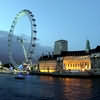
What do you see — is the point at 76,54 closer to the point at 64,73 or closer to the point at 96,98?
the point at 64,73

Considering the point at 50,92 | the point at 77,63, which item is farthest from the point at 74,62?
the point at 50,92

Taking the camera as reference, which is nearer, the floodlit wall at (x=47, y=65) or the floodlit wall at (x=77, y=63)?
the floodlit wall at (x=77, y=63)

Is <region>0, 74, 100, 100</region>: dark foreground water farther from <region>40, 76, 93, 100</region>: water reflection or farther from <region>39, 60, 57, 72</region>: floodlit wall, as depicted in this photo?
<region>39, 60, 57, 72</region>: floodlit wall

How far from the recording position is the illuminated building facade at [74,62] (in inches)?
4700

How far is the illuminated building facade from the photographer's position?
11938 cm

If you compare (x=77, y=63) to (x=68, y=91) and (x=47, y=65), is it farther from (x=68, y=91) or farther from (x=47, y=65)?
(x=68, y=91)

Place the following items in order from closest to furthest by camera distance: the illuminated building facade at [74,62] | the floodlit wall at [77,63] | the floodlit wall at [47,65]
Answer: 1. the illuminated building facade at [74,62]
2. the floodlit wall at [77,63]
3. the floodlit wall at [47,65]

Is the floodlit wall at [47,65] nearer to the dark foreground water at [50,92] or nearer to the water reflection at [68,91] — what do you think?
the dark foreground water at [50,92]

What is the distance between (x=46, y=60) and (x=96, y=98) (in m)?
122

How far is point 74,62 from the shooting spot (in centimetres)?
13038

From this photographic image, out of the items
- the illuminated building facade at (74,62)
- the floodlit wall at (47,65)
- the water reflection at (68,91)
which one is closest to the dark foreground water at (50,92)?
the water reflection at (68,91)

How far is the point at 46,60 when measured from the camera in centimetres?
15250

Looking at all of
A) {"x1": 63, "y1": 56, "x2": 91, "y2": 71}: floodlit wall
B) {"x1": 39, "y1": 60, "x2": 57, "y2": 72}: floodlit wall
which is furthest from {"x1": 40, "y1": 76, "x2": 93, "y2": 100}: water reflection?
{"x1": 39, "y1": 60, "x2": 57, "y2": 72}: floodlit wall

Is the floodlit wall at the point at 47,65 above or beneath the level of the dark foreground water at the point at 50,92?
above
